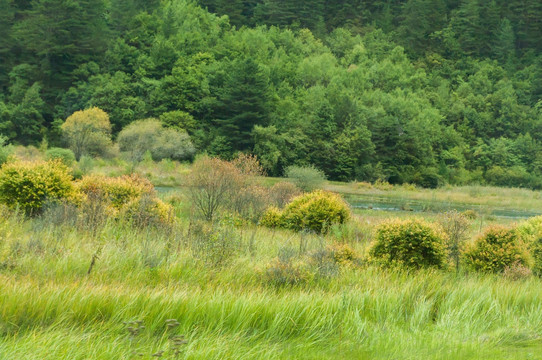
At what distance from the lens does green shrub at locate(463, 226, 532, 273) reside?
1159 centimetres

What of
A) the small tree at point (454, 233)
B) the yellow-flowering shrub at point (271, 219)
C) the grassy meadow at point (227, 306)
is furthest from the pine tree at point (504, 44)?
the grassy meadow at point (227, 306)

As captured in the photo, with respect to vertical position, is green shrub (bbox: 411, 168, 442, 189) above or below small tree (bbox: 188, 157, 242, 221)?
below

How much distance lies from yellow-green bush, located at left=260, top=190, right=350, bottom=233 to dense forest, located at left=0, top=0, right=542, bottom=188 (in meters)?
43.4

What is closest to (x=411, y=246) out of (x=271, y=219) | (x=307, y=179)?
(x=271, y=219)

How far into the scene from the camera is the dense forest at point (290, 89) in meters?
66.4

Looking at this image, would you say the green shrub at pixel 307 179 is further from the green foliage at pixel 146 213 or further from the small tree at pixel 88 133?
the green foliage at pixel 146 213

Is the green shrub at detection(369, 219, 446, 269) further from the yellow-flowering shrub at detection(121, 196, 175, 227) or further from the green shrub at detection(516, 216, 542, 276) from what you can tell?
the yellow-flowering shrub at detection(121, 196, 175, 227)

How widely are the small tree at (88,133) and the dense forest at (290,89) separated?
21.8ft

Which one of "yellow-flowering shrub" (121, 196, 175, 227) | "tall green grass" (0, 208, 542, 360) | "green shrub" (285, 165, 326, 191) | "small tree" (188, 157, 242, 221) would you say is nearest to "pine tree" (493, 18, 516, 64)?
"green shrub" (285, 165, 326, 191)

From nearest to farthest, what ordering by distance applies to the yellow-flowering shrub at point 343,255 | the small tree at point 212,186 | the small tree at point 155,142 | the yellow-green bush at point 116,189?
the yellow-flowering shrub at point 343,255 < the yellow-green bush at point 116,189 < the small tree at point 212,186 < the small tree at point 155,142

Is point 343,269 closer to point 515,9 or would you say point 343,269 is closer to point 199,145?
point 199,145

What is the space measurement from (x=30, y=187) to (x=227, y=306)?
1021 centimetres

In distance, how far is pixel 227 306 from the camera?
6.11m

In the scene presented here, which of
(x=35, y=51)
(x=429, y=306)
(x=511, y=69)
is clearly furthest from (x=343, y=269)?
(x=511, y=69)
